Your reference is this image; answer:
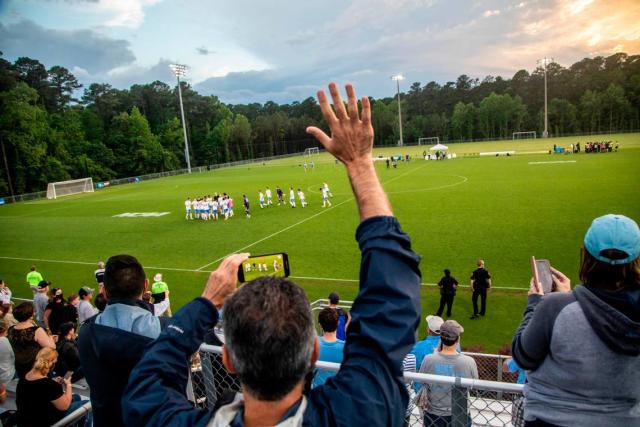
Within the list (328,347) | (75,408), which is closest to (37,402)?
(75,408)

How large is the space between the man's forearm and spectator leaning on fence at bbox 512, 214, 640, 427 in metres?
1.14

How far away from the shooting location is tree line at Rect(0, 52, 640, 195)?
192ft

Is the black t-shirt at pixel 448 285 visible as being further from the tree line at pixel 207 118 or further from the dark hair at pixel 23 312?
the tree line at pixel 207 118

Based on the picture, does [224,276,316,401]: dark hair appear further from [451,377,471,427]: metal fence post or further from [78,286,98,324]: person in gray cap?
[78,286,98,324]: person in gray cap

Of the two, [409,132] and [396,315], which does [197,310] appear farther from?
[409,132]

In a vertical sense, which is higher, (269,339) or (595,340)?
(269,339)

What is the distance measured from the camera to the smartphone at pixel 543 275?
2.65m

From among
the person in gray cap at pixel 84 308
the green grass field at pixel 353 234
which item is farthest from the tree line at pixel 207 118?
the person in gray cap at pixel 84 308

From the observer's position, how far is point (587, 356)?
203cm

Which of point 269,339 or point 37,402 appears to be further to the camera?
point 37,402

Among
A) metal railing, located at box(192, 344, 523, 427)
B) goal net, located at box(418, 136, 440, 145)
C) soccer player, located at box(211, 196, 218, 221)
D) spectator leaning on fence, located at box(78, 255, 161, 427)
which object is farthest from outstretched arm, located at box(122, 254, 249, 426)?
goal net, located at box(418, 136, 440, 145)

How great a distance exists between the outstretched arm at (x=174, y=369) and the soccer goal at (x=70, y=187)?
55673 mm

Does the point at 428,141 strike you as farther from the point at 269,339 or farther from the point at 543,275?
the point at 269,339

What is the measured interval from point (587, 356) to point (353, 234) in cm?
1802
